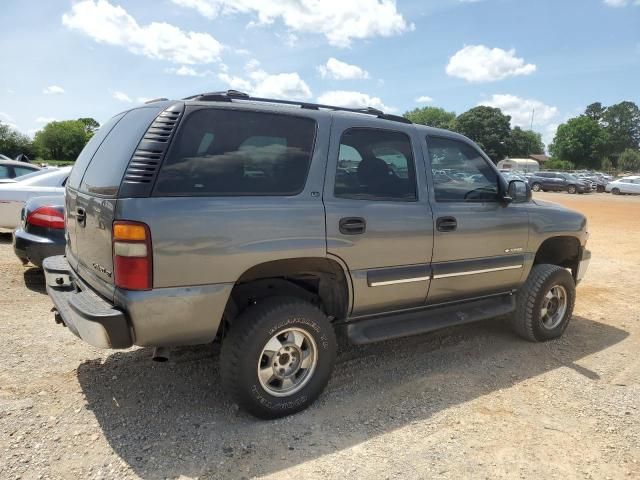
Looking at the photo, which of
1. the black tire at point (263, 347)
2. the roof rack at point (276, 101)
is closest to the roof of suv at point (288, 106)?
the roof rack at point (276, 101)

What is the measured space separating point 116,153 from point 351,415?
224 centimetres

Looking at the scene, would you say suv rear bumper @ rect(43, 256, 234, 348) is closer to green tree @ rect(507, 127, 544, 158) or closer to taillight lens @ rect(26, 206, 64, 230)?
taillight lens @ rect(26, 206, 64, 230)

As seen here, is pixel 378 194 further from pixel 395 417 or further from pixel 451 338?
pixel 451 338

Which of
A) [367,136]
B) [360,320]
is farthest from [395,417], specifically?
[367,136]

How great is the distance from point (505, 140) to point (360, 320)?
90.5 metres

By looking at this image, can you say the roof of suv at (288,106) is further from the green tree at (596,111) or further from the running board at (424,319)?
the green tree at (596,111)

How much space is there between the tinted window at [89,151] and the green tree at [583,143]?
10482 cm

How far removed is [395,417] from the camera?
10.6 feet

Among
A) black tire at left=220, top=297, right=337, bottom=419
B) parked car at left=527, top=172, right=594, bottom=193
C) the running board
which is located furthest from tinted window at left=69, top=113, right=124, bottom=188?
parked car at left=527, top=172, right=594, bottom=193

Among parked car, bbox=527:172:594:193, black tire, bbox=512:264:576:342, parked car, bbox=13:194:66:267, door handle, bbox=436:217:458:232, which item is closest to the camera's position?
door handle, bbox=436:217:458:232

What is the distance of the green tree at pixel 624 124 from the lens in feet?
389

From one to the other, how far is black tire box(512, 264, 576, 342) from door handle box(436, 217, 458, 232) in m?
1.29

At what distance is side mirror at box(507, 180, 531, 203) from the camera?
13.8 feet

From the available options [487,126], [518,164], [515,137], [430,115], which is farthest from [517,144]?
[430,115]
